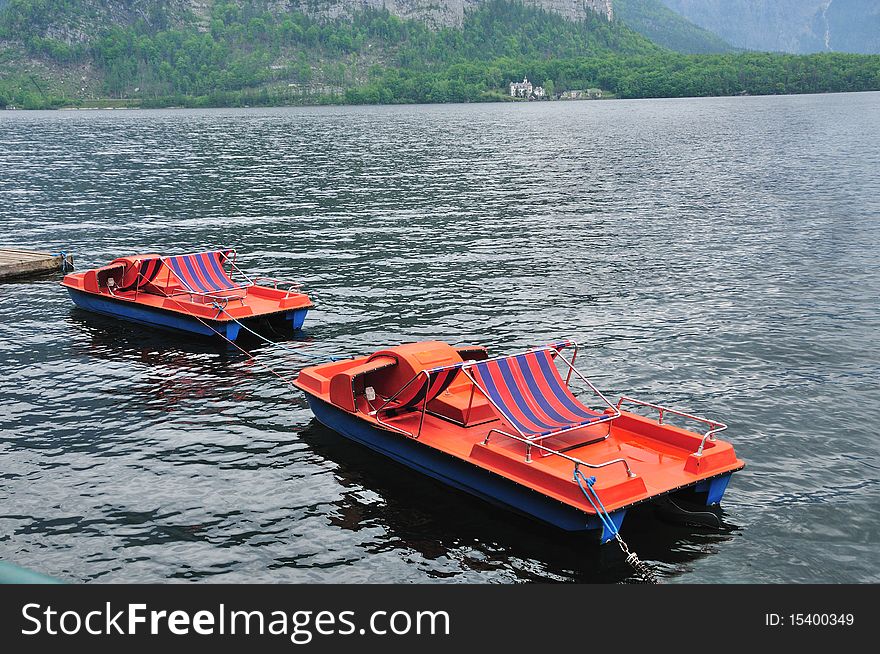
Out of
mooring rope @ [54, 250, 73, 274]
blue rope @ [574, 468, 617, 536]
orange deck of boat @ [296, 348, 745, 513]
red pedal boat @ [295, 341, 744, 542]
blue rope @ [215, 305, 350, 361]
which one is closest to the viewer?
blue rope @ [574, 468, 617, 536]

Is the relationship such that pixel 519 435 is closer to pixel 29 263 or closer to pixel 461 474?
pixel 461 474

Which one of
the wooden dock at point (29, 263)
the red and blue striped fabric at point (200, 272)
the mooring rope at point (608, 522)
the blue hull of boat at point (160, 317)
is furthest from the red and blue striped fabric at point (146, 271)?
the mooring rope at point (608, 522)

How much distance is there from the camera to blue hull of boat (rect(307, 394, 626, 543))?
17.3 m

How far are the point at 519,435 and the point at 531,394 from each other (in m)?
1.19

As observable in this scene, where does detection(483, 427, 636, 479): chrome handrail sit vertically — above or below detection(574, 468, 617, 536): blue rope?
above

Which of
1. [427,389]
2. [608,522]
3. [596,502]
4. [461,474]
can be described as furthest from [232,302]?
[608,522]

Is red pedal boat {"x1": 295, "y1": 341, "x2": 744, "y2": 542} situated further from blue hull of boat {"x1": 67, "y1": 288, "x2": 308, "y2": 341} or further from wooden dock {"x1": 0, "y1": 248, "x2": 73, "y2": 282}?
wooden dock {"x1": 0, "y1": 248, "x2": 73, "y2": 282}

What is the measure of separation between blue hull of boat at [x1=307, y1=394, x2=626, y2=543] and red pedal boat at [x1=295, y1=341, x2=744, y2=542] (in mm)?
29

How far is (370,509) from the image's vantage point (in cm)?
1961

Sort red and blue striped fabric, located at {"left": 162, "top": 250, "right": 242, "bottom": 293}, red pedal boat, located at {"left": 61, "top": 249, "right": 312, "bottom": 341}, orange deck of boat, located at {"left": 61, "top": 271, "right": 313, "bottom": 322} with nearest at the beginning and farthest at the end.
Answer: orange deck of boat, located at {"left": 61, "top": 271, "right": 313, "bottom": 322}, red pedal boat, located at {"left": 61, "top": 249, "right": 312, "bottom": 341}, red and blue striped fabric, located at {"left": 162, "top": 250, "right": 242, "bottom": 293}

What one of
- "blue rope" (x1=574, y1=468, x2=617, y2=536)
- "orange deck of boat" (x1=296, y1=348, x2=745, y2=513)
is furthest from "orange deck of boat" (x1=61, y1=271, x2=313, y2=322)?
"blue rope" (x1=574, y1=468, x2=617, y2=536)

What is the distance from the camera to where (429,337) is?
3250cm

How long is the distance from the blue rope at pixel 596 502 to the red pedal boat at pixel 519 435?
23 mm

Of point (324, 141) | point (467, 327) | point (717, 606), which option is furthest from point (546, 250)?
point (324, 141)
